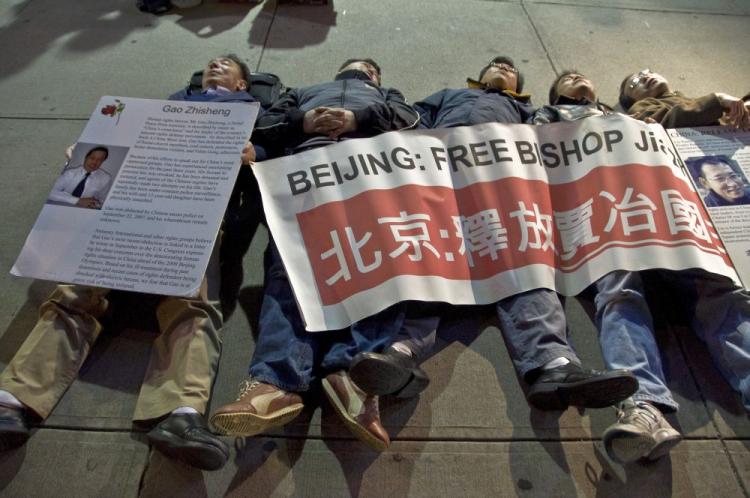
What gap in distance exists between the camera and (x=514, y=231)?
144 centimetres

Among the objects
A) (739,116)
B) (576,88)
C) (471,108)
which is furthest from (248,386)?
(739,116)

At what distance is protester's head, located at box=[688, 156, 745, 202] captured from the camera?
5.22ft

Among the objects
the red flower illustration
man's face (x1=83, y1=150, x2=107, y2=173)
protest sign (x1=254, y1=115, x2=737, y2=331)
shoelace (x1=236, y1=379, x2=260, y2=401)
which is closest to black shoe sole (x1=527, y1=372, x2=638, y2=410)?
protest sign (x1=254, y1=115, x2=737, y2=331)

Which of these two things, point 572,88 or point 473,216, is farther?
point 572,88

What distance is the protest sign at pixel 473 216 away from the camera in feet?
4.43

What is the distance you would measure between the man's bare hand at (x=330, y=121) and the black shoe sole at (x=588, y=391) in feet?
3.51

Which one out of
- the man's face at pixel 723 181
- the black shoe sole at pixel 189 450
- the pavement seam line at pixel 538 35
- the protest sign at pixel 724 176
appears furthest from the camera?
the pavement seam line at pixel 538 35

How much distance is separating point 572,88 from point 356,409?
1.72m

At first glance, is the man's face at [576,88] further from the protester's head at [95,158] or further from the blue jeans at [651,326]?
the protester's head at [95,158]

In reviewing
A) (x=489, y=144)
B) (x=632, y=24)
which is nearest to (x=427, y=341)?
(x=489, y=144)

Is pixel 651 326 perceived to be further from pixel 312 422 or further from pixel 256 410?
pixel 256 410

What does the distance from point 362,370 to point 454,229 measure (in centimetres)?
51

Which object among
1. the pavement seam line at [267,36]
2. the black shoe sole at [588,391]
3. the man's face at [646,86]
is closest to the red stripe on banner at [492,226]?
the black shoe sole at [588,391]

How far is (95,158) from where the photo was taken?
152 cm
